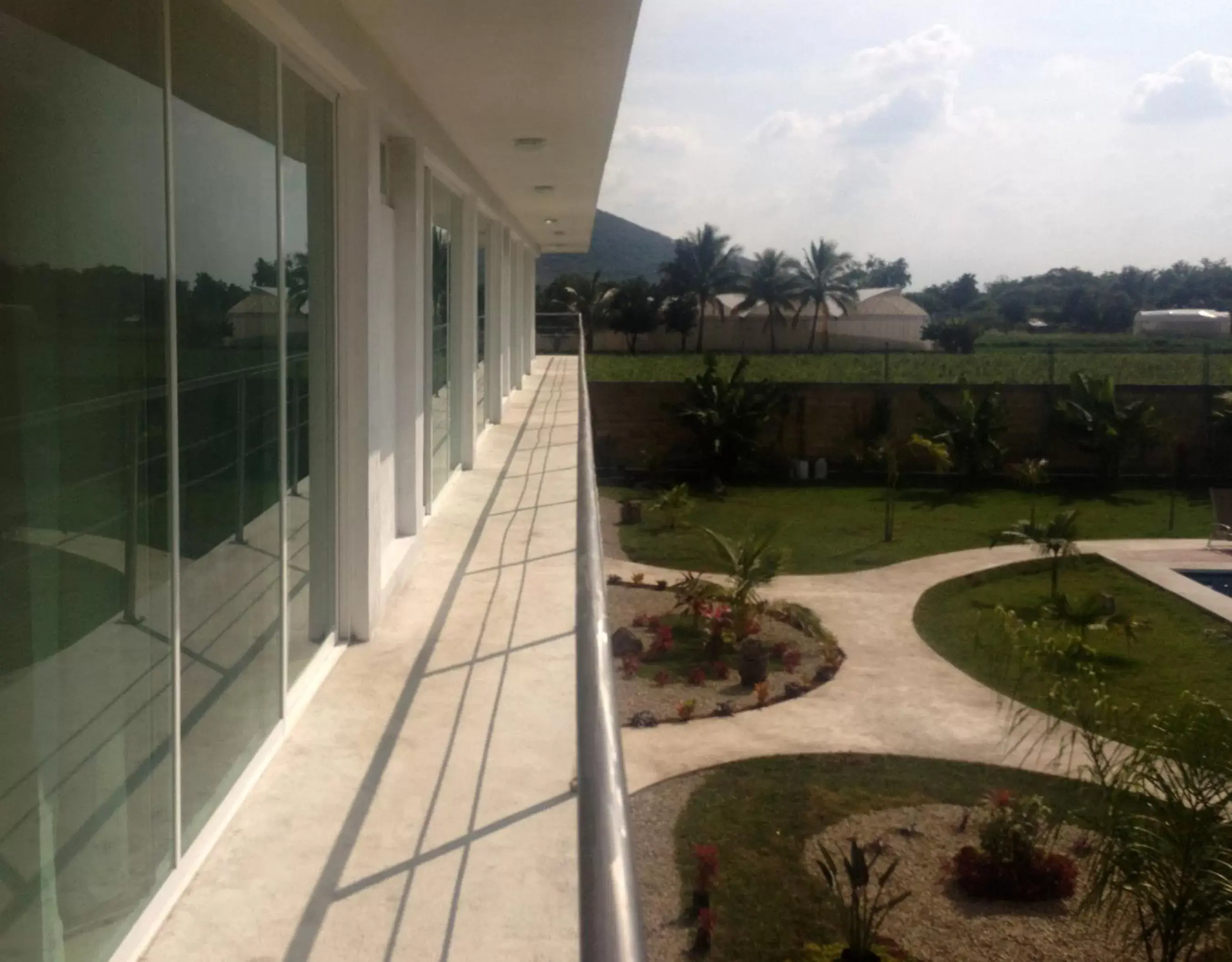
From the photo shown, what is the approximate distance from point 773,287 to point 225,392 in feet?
168

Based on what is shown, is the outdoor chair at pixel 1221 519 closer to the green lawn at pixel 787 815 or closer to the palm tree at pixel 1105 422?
the palm tree at pixel 1105 422

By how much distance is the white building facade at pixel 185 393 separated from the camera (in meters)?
2.16

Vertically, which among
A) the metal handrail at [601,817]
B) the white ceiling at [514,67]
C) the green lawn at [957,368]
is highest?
the white ceiling at [514,67]

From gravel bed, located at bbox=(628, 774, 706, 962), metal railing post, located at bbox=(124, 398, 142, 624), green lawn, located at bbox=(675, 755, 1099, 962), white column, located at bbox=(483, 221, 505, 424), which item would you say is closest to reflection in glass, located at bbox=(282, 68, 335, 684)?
metal railing post, located at bbox=(124, 398, 142, 624)

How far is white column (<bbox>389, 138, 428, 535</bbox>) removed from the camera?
6422 millimetres

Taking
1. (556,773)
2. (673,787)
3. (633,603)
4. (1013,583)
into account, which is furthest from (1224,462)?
(556,773)

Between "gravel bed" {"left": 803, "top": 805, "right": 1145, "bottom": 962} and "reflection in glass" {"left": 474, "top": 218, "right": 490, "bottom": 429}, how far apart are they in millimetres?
5028

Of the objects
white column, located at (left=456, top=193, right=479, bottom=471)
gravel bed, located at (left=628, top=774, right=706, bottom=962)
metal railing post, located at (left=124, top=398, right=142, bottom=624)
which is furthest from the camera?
white column, located at (left=456, top=193, right=479, bottom=471)

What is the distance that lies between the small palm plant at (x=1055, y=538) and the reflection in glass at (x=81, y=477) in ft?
47.3

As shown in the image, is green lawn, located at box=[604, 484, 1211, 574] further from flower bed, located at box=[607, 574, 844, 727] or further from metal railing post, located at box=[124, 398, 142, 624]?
metal railing post, located at box=[124, 398, 142, 624]

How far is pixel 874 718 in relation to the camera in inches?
452

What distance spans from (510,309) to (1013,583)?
7.73 meters

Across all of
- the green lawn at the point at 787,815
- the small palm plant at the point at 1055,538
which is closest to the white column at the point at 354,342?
the green lawn at the point at 787,815

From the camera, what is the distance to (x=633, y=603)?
51.6 feet
